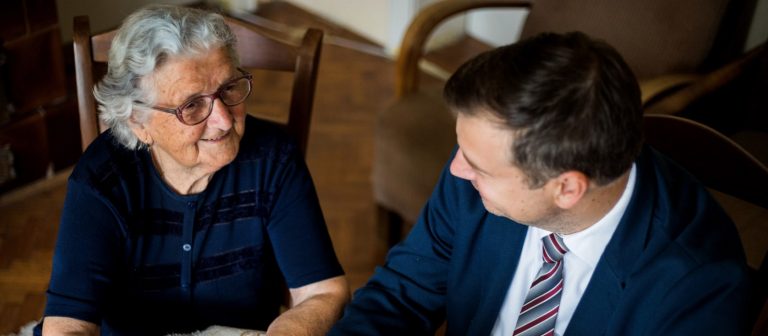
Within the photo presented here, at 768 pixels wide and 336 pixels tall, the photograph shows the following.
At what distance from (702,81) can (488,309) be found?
Result: 1.17m

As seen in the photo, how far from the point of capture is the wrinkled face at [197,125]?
4.56 ft

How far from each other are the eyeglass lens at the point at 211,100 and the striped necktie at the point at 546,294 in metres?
0.57

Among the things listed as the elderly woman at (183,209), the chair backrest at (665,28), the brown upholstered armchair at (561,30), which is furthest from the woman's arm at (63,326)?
the chair backrest at (665,28)

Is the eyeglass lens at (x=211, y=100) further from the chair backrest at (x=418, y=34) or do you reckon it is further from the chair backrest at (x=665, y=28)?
the chair backrest at (x=665, y=28)

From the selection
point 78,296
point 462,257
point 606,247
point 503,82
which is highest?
point 503,82

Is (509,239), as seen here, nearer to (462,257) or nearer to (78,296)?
(462,257)

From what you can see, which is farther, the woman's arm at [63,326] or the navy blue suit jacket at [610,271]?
the woman's arm at [63,326]

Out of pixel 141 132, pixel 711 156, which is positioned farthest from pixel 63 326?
pixel 711 156

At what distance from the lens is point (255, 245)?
1.61 meters

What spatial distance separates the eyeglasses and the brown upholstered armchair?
3.52 ft

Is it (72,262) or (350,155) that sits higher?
(72,262)

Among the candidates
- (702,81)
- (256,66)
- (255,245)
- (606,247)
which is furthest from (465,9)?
(606,247)

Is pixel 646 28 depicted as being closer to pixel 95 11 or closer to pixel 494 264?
pixel 494 264

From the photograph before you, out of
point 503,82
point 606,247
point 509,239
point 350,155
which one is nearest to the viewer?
point 503,82
